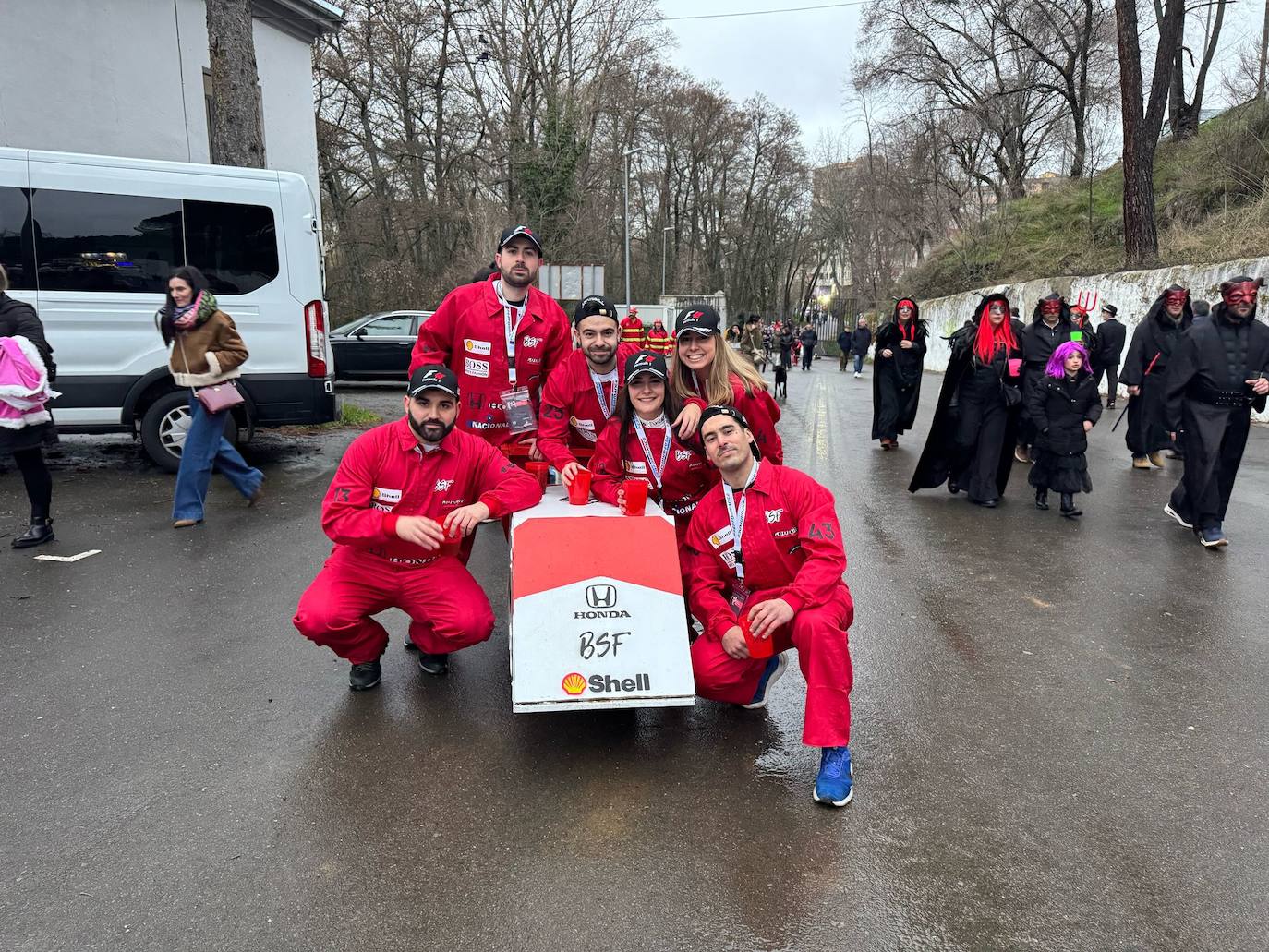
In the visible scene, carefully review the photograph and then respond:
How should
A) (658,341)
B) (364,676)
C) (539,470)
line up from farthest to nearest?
1. (658,341)
2. (539,470)
3. (364,676)

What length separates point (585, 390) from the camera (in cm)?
454

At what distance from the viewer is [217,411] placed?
A: 6.48m

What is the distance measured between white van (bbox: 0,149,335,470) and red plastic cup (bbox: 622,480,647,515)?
577cm

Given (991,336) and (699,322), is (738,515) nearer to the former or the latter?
(699,322)

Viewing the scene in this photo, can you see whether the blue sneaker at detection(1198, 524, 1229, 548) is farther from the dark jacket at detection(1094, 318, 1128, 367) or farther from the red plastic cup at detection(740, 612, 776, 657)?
the dark jacket at detection(1094, 318, 1128, 367)

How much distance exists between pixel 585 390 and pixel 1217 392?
16.7ft

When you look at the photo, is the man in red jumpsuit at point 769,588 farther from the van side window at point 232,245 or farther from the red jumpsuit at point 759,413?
the van side window at point 232,245

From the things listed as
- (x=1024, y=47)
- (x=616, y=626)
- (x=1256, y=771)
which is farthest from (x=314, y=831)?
(x=1024, y=47)

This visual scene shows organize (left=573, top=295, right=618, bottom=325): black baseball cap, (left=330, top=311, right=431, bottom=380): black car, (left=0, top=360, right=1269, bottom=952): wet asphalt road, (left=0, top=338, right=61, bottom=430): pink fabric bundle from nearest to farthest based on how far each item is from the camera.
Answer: (left=0, top=360, right=1269, bottom=952): wet asphalt road
(left=573, top=295, right=618, bottom=325): black baseball cap
(left=0, top=338, right=61, bottom=430): pink fabric bundle
(left=330, top=311, right=431, bottom=380): black car

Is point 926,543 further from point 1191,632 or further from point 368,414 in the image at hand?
point 368,414

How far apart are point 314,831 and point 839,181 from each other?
59.7 metres

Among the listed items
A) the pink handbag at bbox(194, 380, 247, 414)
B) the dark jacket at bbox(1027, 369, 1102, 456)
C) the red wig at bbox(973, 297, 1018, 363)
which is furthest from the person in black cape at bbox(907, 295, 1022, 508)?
the pink handbag at bbox(194, 380, 247, 414)

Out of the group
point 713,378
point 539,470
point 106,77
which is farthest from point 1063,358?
point 106,77

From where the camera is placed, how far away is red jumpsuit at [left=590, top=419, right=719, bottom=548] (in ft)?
13.6
